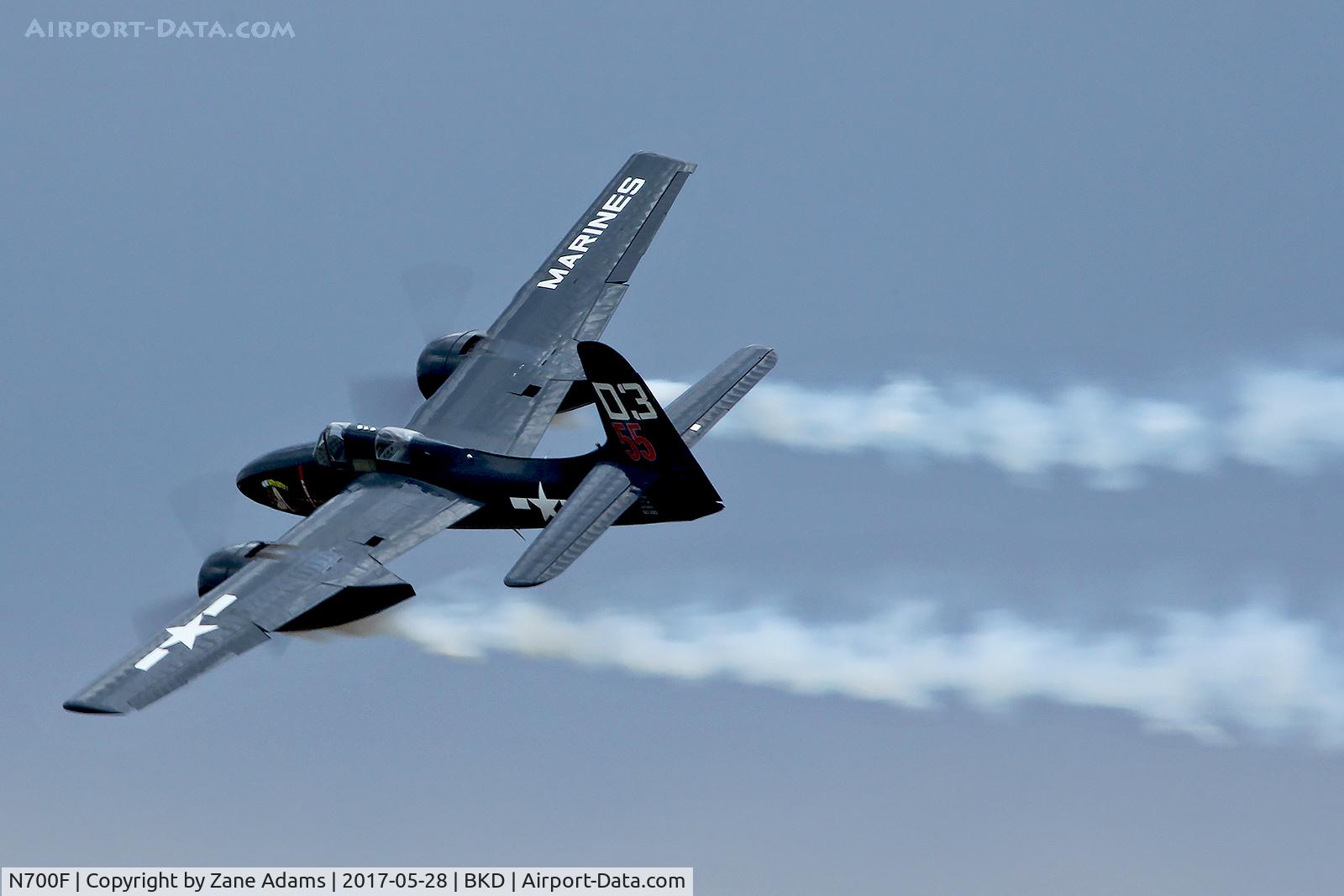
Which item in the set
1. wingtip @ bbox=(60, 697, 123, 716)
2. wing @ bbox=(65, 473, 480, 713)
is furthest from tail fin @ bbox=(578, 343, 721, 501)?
wingtip @ bbox=(60, 697, 123, 716)

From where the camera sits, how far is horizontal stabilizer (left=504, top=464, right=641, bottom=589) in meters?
58.6

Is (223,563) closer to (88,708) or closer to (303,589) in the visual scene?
(303,589)

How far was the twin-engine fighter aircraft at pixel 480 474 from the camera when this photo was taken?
6000 cm

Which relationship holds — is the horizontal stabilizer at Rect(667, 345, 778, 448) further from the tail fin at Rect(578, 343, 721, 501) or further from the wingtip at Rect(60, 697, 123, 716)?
the wingtip at Rect(60, 697, 123, 716)

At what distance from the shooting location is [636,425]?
6150 cm

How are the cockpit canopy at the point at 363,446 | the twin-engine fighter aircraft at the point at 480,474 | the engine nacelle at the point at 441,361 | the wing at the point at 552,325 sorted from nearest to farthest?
the twin-engine fighter aircraft at the point at 480,474 < the cockpit canopy at the point at 363,446 < the wing at the point at 552,325 < the engine nacelle at the point at 441,361

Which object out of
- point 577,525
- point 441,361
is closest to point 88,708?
point 577,525

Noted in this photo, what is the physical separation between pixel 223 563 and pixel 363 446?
18.6 feet

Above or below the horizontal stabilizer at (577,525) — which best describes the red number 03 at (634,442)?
above

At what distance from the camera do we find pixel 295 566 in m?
62.1

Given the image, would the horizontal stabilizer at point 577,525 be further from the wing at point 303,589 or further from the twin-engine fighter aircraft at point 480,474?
the wing at point 303,589

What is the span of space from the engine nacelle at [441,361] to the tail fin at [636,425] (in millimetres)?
8820

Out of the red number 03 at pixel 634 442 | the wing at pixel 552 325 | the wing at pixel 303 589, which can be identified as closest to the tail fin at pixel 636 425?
the red number 03 at pixel 634 442

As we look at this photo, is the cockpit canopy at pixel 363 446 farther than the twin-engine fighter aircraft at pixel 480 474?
Yes
